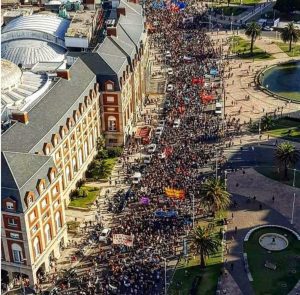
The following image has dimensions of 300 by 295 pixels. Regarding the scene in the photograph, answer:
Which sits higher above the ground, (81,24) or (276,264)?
(81,24)

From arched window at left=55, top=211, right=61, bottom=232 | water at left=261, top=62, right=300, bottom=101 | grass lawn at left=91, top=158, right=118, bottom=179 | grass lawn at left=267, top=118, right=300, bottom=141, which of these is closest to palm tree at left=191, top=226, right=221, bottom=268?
arched window at left=55, top=211, right=61, bottom=232

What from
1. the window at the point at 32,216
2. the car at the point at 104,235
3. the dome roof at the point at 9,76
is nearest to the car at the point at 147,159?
the car at the point at 104,235

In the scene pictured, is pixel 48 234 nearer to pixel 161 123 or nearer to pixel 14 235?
pixel 14 235

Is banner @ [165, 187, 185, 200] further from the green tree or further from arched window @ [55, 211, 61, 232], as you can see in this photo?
the green tree

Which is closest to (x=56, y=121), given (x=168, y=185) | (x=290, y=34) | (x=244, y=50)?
(x=168, y=185)

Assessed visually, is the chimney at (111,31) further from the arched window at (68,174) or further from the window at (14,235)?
the window at (14,235)

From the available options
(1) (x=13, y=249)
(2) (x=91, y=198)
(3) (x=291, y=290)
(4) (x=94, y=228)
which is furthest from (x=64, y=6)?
(3) (x=291, y=290)
